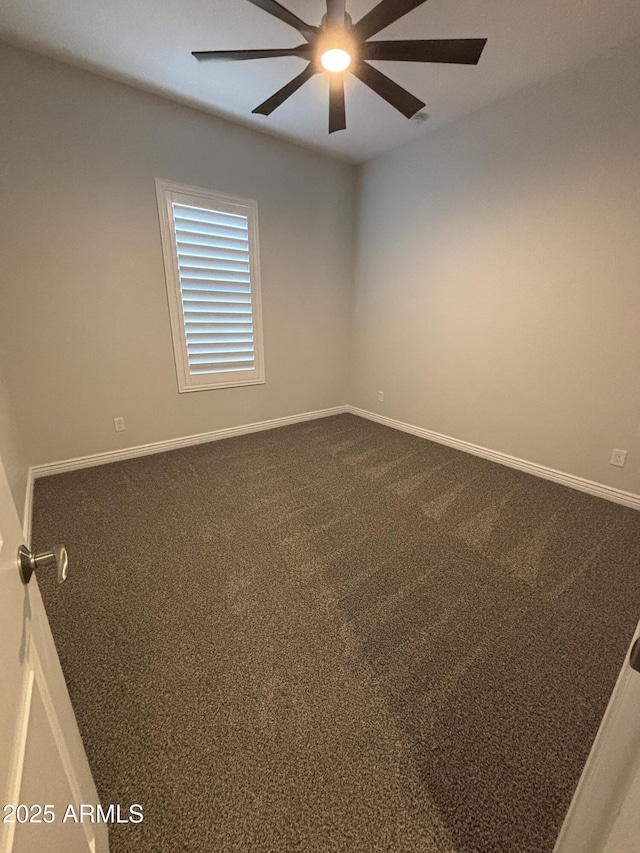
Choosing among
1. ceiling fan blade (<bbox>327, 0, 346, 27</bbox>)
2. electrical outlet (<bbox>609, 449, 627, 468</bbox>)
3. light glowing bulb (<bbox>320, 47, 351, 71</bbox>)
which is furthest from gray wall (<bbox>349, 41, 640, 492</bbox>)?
ceiling fan blade (<bbox>327, 0, 346, 27</bbox>)

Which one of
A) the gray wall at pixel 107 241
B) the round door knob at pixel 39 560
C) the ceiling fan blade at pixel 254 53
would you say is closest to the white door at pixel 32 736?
the round door knob at pixel 39 560

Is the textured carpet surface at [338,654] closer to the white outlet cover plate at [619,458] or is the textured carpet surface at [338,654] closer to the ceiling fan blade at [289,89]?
the white outlet cover plate at [619,458]

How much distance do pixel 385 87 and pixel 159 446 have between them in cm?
301

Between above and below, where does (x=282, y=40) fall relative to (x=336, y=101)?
above

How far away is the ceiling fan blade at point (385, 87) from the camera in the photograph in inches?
70.2

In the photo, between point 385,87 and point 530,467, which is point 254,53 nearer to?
point 385,87

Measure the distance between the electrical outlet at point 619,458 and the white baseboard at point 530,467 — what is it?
180 millimetres

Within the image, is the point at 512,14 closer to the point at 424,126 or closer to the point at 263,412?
the point at 424,126

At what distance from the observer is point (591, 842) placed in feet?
1.78

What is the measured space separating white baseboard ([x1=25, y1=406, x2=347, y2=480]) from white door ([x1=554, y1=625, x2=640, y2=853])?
319 centimetres

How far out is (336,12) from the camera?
4.88 ft

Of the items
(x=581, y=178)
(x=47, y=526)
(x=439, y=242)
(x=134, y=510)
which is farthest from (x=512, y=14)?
(x=47, y=526)

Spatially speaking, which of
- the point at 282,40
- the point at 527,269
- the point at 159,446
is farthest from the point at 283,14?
the point at 159,446

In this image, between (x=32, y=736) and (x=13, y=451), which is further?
(x=13, y=451)
